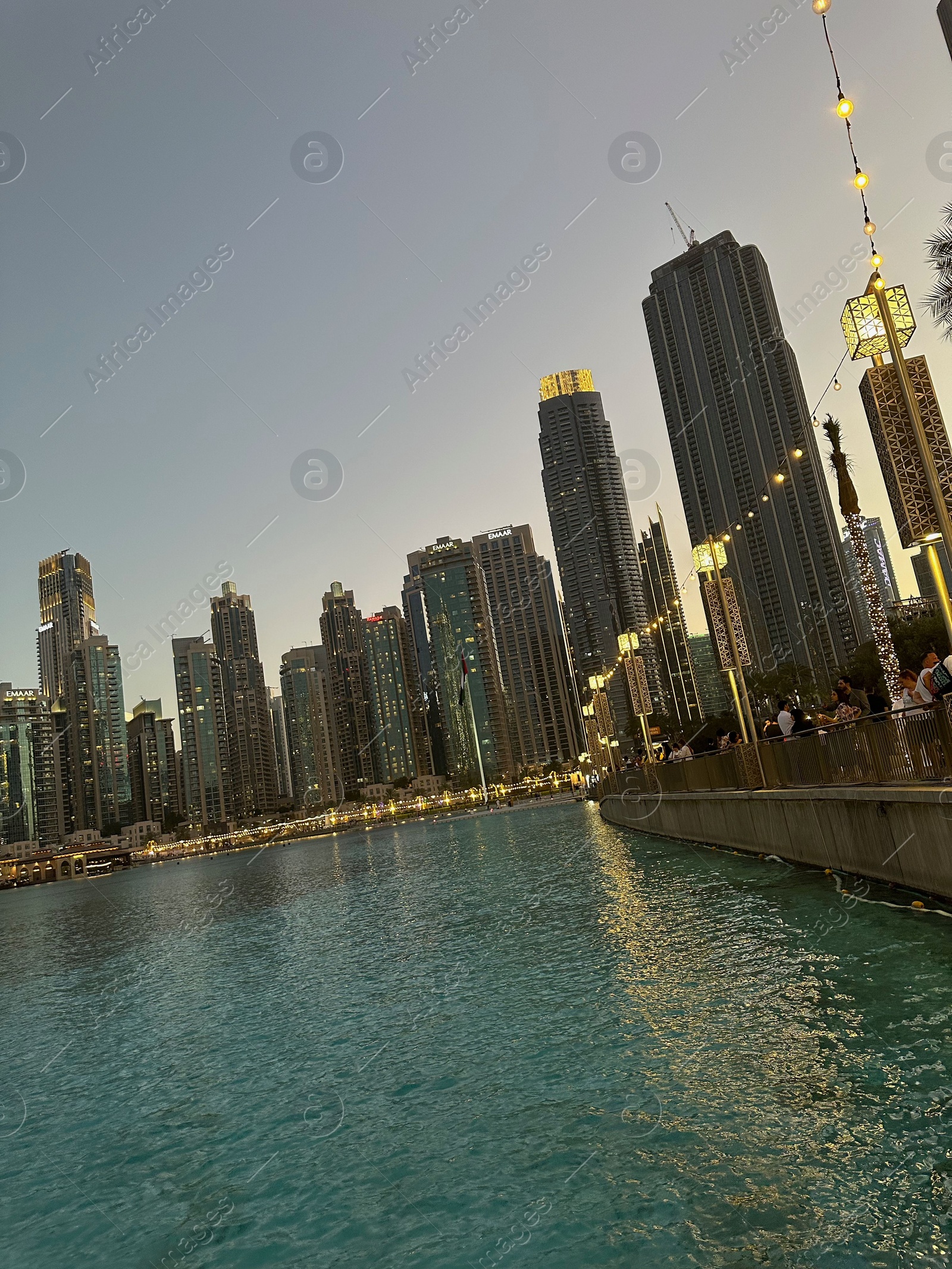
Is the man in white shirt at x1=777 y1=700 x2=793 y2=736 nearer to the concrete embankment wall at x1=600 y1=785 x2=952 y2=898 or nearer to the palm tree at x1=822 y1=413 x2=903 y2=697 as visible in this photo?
the concrete embankment wall at x1=600 y1=785 x2=952 y2=898

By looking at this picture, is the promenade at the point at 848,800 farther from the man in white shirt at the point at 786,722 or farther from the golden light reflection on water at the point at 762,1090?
the golden light reflection on water at the point at 762,1090

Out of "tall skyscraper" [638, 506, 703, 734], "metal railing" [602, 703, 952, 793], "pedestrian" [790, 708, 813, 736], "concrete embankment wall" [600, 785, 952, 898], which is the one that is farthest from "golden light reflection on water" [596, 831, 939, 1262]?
"tall skyscraper" [638, 506, 703, 734]

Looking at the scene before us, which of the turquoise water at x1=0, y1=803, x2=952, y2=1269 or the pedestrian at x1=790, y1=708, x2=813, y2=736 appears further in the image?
the pedestrian at x1=790, y1=708, x2=813, y2=736

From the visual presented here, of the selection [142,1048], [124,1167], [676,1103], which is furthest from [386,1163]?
[142,1048]

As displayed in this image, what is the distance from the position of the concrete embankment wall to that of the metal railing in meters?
0.30

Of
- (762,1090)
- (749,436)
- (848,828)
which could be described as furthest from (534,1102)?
(749,436)

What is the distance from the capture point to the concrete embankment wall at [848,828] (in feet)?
37.7

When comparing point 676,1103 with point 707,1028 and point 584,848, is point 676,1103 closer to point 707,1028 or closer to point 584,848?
point 707,1028

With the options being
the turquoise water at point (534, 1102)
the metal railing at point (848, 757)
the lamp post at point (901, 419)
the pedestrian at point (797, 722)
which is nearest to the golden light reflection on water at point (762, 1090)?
the turquoise water at point (534, 1102)

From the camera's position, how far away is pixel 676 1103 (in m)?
7.26

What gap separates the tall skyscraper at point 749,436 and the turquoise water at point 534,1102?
93306 mm

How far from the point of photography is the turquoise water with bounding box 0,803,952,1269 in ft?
18.2

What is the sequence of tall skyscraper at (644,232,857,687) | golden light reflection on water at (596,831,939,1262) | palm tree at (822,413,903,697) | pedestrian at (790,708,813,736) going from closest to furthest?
golden light reflection on water at (596,831,939,1262) → pedestrian at (790,708,813,736) → palm tree at (822,413,903,697) → tall skyscraper at (644,232,857,687)

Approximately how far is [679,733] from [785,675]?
13.1 m
